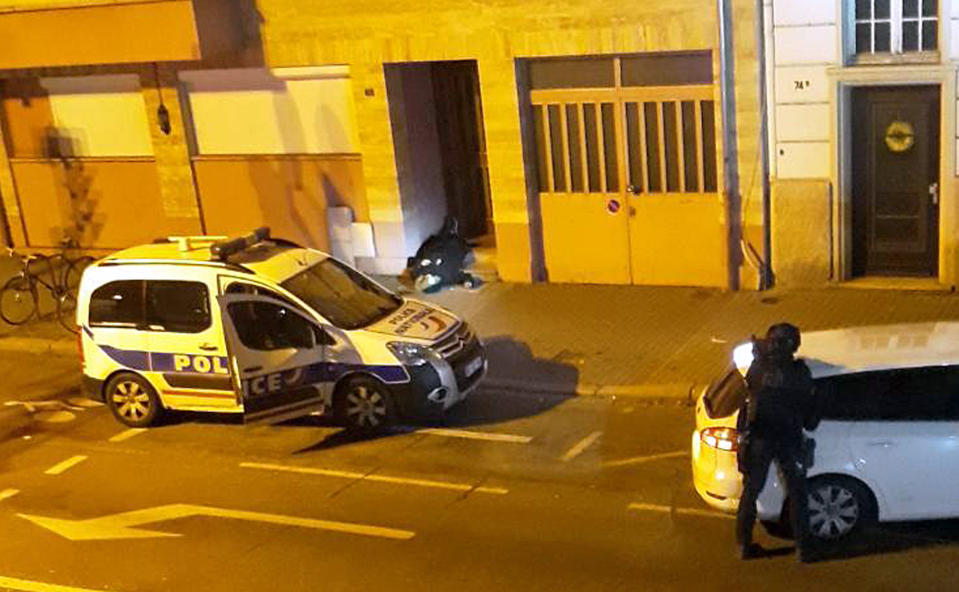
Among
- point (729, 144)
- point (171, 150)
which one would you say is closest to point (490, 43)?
point (729, 144)

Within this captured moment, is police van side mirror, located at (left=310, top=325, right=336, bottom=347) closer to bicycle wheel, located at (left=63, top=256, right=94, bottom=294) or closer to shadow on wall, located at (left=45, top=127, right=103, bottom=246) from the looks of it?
bicycle wheel, located at (left=63, top=256, right=94, bottom=294)

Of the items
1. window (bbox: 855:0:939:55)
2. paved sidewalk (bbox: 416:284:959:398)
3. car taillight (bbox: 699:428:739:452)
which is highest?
window (bbox: 855:0:939:55)

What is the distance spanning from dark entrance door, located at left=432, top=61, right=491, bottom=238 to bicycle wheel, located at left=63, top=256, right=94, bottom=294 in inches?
212

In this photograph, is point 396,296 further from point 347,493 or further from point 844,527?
point 844,527

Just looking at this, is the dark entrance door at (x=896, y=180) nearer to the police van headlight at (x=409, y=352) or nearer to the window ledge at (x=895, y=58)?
the window ledge at (x=895, y=58)

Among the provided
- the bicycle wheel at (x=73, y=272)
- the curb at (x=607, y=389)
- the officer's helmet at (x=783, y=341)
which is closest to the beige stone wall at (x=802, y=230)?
the curb at (x=607, y=389)

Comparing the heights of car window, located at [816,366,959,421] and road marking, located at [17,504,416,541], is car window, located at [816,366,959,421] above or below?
above

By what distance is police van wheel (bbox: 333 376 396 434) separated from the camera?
1276cm

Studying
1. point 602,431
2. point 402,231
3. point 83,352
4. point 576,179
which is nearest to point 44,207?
point 402,231

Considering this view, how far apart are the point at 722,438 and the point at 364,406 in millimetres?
4474

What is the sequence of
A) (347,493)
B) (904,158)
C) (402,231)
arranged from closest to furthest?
1. (347,493)
2. (904,158)
3. (402,231)

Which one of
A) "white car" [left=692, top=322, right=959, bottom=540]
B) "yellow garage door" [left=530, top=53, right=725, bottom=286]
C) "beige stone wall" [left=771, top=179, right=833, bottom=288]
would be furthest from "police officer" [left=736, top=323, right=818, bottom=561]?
"yellow garage door" [left=530, top=53, right=725, bottom=286]

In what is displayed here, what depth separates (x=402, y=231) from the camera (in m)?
18.0

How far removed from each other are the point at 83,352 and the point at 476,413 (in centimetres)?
428
